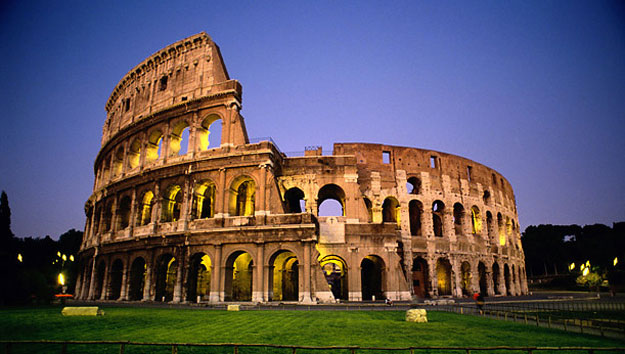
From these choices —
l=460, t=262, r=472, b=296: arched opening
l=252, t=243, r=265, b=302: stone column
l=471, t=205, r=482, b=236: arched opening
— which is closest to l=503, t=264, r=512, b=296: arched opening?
l=471, t=205, r=482, b=236: arched opening

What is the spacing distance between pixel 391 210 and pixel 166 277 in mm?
18358

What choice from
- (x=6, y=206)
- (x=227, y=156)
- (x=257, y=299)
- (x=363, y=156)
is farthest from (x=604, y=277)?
(x=6, y=206)

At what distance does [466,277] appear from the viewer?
104 ft

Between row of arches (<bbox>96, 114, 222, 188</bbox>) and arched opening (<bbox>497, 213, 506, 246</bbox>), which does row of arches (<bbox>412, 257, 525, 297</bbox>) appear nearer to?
arched opening (<bbox>497, 213, 506, 246</bbox>)

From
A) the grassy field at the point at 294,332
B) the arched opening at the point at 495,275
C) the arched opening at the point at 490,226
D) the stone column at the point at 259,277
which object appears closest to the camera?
the grassy field at the point at 294,332

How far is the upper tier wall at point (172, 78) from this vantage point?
26797mm

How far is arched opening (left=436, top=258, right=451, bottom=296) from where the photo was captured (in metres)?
30.3

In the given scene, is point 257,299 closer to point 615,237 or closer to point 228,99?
point 228,99

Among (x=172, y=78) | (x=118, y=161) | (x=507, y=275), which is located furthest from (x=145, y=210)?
(x=507, y=275)

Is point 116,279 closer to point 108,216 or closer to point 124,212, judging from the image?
point 124,212

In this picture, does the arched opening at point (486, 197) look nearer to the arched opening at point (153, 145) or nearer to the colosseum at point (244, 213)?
the colosseum at point (244, 213)

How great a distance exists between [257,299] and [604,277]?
136ft

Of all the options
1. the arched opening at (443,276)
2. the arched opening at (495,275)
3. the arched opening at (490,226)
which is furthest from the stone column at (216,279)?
the arched opening at (495,275)

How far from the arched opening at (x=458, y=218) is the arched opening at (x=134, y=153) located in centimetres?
2784
